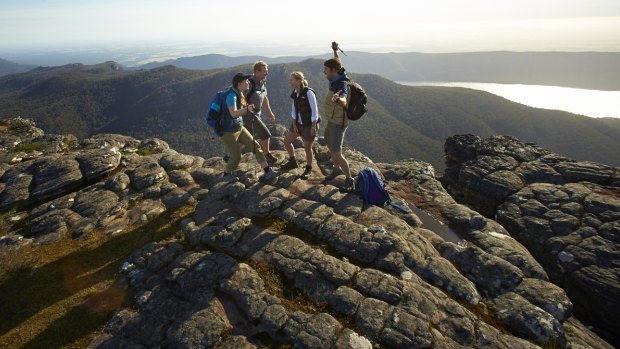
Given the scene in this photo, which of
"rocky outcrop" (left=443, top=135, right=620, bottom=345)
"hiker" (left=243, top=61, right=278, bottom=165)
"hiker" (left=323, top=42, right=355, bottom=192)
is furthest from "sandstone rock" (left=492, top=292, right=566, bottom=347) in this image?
"hiker" (left=243, top=61, right=278, bottom=165)

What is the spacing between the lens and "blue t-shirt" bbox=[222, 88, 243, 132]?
13.6m

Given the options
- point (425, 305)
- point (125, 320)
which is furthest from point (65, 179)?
point (425, 305)

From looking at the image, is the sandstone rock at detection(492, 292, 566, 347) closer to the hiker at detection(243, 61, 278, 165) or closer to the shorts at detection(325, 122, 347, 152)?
the shorts at detection(325, 122, 347, 152)

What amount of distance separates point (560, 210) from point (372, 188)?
9.56 m

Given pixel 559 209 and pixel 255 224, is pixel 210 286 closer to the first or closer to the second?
pixel 255 224

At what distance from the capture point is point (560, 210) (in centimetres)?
1592

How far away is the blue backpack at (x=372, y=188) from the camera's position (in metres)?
15.3

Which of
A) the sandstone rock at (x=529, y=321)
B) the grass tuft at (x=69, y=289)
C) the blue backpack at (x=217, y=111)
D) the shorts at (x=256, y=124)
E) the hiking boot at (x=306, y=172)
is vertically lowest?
the grass tuft at (x=69, y=289)

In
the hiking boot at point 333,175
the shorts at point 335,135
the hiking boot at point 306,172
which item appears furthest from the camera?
the hiking boot at point 333,175

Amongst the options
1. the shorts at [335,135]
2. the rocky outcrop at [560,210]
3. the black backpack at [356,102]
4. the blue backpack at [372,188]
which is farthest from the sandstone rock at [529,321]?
the black backpack at [356,102]

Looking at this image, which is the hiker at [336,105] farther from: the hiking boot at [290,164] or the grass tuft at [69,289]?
the grass tuft at [69,289]

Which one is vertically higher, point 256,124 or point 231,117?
point 231,117

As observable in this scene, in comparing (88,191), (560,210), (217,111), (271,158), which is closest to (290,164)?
(271,158)

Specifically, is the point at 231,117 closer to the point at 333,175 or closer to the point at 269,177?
the point at 269,177
